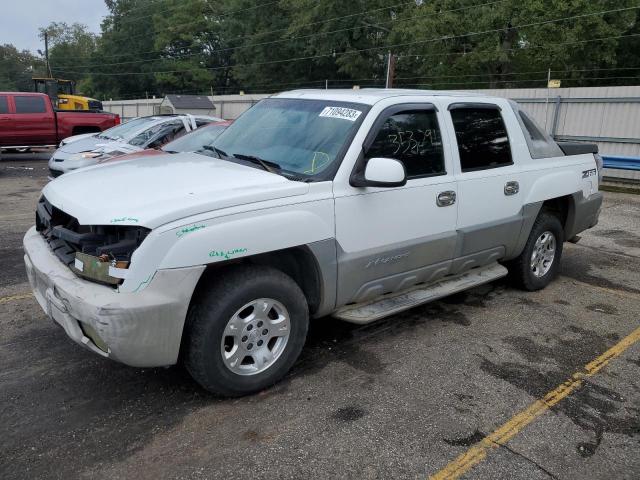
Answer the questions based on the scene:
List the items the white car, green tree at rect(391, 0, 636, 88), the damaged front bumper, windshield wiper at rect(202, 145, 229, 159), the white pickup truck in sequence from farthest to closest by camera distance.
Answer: green tree at rect(391, 0, 636, 88) → the white car → windshield wiper at rect(202, 145, 229, 159) → the white pickup truck → the damaged front bumper

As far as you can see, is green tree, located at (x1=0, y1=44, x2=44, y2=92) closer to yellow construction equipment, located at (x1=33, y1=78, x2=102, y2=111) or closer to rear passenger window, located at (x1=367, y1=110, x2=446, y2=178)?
yellow construction equipment, located at (x1=33, y1=78, x2=102, y2=111)

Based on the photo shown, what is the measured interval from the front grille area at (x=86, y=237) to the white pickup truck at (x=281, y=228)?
1 cm

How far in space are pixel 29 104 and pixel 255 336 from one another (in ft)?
49.8

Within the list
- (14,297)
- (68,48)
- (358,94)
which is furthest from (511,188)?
(68,48)

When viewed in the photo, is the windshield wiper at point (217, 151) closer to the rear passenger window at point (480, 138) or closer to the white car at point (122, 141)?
the rear passenger window at point (480, 138)

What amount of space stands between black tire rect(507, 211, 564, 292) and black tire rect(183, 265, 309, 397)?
281 cm

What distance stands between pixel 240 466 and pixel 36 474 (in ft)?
3.26

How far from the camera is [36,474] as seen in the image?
2.67 metres

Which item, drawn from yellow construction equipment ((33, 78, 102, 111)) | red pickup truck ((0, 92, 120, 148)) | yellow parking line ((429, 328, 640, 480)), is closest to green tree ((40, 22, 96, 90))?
yellow construction equipment ((33, 78, 102, 111))

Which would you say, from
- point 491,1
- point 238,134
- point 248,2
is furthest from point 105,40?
point 238,134

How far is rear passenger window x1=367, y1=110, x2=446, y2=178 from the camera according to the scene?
12.8 feet

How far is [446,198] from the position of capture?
4.20 metres

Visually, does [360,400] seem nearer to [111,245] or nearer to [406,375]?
[406,375]

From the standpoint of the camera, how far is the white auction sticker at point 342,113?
3.83m
